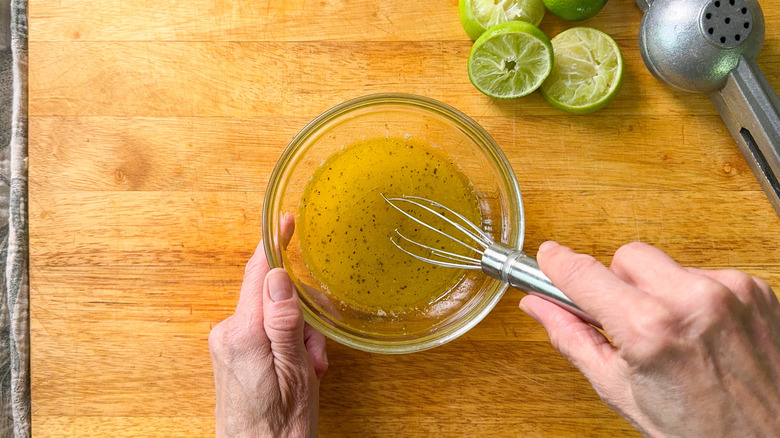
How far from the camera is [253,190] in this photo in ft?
4.50

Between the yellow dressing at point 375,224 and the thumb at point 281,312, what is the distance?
142mm

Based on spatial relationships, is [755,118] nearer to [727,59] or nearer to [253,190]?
[727,59]

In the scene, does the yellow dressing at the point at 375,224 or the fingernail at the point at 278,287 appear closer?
the fingernail at the point at 278,287

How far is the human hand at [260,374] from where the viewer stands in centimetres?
124

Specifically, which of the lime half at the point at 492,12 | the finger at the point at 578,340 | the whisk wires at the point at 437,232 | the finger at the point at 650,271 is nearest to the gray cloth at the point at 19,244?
the whisk wires at the point at 437,232

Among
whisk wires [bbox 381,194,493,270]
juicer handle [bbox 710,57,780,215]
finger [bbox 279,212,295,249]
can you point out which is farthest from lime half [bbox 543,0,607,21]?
finger [bbox 279,212,295,249]

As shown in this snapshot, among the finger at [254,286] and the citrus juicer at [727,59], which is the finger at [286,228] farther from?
the citrus juicer at [727,59]

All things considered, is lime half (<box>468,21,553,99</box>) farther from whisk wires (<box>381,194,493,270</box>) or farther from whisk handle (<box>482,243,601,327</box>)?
whisk handle (<box>482,243,601,327</box>)

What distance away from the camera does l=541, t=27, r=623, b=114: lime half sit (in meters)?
1.33

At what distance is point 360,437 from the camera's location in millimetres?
1377

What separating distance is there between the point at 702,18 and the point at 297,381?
117cm

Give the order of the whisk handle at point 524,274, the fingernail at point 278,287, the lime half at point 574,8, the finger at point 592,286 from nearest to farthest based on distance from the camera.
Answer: the finger at point 592,286, the whisk handle at point 524,274, the fingernail at point 278,287, the lime half at point 574,8

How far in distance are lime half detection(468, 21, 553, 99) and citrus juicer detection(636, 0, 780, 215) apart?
0.26m

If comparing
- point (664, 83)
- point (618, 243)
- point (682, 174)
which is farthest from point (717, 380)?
point (664, 83)
